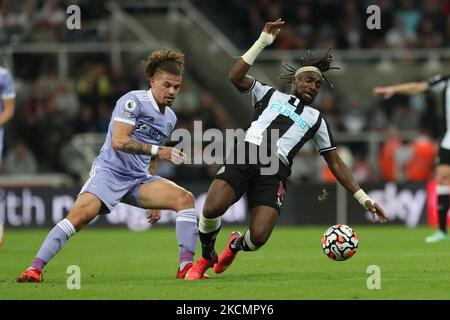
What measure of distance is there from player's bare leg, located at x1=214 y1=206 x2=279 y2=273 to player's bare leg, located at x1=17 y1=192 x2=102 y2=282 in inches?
56.0

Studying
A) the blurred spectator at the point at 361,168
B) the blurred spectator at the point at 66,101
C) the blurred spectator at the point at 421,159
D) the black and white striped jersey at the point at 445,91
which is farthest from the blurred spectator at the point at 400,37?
the black and white striped jersey at the point at 445,91

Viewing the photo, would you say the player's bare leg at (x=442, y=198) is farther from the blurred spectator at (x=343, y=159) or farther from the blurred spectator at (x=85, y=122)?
the blurred spectator at (x=85, y=122)

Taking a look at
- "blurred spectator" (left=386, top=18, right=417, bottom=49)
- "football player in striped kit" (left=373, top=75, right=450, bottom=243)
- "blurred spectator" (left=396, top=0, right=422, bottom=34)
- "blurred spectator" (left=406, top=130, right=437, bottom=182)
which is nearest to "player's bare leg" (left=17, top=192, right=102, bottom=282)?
"football player in striped kit" (left=373, top=75, right=450, bottom=243)

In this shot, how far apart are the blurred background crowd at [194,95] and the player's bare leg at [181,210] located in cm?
1071

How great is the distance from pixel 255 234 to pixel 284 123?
1127 mm

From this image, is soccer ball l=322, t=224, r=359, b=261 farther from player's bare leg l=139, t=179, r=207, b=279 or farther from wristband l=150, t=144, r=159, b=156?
wristband l=150, t=144, r=159, b=156

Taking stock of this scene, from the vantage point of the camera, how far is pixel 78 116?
21.3 m

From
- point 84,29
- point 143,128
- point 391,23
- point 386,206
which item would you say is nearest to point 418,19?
point 391,23

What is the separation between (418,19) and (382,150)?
4.45 metres

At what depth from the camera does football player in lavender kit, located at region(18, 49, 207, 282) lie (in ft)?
31.5

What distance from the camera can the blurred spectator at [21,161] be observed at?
20.7 m

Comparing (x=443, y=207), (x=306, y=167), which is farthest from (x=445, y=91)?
(x=306, y=167)

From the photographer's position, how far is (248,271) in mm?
10805

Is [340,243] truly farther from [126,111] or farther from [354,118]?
[354,118]
